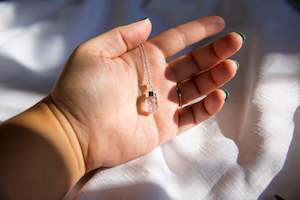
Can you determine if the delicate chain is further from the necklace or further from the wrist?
the wrist

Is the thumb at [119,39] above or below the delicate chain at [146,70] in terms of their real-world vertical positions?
above

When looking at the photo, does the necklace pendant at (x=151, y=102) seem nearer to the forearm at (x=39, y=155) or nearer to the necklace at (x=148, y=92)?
the necklace at (x=148, y=92)

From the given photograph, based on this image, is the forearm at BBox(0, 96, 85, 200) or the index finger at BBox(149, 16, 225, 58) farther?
the index finger at BBox(149, 16, 225, 58)

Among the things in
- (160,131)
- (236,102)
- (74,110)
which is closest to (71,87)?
(74,110)

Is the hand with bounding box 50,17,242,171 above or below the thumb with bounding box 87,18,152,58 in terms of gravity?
below

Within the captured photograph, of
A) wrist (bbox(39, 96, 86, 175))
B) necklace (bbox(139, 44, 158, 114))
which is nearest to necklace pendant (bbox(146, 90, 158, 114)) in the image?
necklace (bbox(139, 44, 158, 114))

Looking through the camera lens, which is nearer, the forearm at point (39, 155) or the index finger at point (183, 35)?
the forearm at point (39, 155)

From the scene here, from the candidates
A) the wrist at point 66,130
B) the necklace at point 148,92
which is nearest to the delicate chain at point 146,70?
the necklace at point 148,92

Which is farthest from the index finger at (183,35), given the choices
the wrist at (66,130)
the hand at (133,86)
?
the wrist at (66,130)
